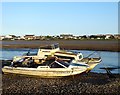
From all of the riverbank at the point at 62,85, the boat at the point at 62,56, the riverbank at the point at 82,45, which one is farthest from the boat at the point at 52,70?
the riverbank at the point at 82,45

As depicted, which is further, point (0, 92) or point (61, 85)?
point (61, 85)

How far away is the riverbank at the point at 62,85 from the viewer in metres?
18.5

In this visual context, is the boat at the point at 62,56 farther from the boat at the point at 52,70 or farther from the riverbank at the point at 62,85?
the boat at the point at 52,70

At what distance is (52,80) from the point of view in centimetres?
2289

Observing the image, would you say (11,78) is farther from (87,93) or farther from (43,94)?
(87,93)

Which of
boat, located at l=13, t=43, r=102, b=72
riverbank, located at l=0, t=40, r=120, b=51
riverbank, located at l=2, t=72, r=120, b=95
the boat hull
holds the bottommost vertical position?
riverbank, located at l=0, t=40, r=120, b=51

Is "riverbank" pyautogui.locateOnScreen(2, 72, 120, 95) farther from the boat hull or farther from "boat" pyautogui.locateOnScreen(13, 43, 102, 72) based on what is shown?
"boat" pyautogui.locateOnScreen(13, 43, 102, 72)

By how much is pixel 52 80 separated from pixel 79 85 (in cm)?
304

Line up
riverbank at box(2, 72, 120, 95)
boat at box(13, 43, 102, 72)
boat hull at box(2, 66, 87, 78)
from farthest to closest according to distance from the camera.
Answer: boat at box(13, 43, 102, 72)
boat hull at box(2, 66, 87, 78)
riverbank at box(2, 72, 120, 95)

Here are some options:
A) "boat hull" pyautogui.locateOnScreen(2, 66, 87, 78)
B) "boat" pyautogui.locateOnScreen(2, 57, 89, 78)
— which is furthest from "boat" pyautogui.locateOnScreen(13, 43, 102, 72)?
"boat hull" pyautogui.locateOnScreen(2, 66, 87, 78)

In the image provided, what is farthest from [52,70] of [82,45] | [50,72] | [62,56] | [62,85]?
[82,45]

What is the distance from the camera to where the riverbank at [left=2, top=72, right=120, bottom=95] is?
728 inches

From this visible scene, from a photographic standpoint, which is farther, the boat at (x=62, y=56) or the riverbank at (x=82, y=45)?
the riverbank at (x=82, y=45)

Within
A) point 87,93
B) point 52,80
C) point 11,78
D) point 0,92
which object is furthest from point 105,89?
point 11,78
